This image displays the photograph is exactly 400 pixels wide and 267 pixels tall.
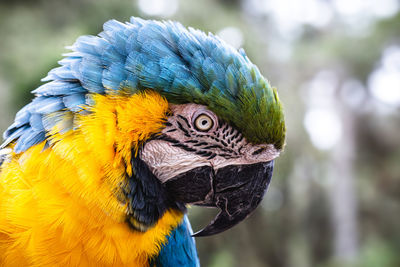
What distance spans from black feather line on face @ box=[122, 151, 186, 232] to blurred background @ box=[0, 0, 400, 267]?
177 centimetres

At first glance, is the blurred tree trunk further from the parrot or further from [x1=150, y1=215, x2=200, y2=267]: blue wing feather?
the parrot

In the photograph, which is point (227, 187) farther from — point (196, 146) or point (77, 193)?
point (77, 193)

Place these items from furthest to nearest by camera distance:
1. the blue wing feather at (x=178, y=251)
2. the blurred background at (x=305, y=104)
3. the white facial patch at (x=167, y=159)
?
1. the blurred background at (x=305, y=104)
2. the blue wing feather at (x=178, y=251)
3. the white facial patch at (x=167, y=159)

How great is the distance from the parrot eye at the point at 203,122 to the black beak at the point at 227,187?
5.9 inches

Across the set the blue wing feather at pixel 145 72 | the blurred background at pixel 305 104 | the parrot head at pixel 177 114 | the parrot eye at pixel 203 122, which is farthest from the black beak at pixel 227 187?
the blurred background at pixel 305 104

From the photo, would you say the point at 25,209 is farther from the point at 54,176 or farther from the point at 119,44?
the point at 119,44

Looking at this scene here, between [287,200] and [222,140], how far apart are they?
2952 millimetres

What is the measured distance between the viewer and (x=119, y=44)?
133 cm

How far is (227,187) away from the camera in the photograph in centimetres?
134

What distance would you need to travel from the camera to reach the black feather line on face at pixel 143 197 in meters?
1.25

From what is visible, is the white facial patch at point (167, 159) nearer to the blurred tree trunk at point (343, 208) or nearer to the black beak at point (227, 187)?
the black beak at point (227, 187)

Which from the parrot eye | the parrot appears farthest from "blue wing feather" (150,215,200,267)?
the parrot eye

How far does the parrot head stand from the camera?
4.12 ft

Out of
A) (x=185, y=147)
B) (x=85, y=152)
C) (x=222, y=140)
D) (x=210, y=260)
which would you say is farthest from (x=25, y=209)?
(x=210, y=260)
